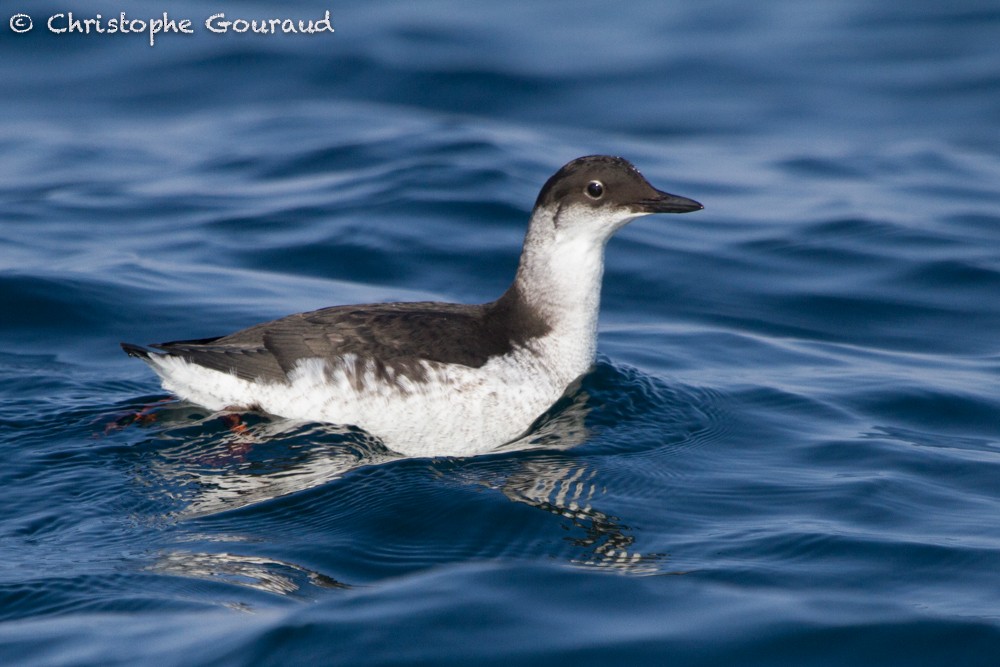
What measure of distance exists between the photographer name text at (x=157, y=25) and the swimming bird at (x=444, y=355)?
1279 centimetres

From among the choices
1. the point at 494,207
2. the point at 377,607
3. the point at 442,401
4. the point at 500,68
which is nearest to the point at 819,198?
the point at 494,207

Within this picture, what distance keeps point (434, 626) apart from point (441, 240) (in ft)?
27.3

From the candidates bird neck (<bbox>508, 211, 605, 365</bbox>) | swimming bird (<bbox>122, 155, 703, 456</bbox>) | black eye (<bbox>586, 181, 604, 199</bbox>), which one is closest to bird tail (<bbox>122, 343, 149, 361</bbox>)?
swimming bird (<bbox>122, 155, 703, 456</bbox>)

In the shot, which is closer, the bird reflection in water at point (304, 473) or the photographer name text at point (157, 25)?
the bird reflection in water at point (304, 473)

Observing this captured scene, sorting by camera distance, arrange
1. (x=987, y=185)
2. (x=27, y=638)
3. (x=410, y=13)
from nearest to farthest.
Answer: (x=27, y=638) → (x=987, y=185) → (x=410, y=13)

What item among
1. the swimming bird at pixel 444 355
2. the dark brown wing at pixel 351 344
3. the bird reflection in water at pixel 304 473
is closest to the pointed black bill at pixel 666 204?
the swimming bird at pixel 444 355

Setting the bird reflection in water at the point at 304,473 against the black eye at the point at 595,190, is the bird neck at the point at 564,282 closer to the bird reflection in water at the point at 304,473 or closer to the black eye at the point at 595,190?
the black eye at the point at 595,190

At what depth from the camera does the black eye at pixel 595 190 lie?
8.99 meters

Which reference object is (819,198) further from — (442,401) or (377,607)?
(377,607)

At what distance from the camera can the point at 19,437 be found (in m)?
8.53

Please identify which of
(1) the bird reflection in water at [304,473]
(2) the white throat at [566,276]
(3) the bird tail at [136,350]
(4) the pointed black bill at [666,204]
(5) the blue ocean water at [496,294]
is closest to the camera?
(5) the blue ocean water at [496,294]

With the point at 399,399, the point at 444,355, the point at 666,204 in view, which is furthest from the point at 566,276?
the point at 399,399

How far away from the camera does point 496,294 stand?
1283 centimetres

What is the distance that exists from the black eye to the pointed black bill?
0.94 ft
